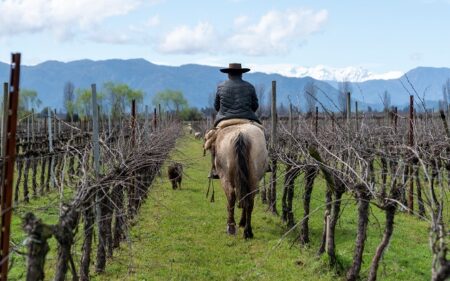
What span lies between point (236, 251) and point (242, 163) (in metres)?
1.44

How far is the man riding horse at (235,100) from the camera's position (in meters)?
10.0

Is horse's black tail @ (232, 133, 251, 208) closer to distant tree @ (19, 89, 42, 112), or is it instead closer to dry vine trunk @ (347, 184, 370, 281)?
dry vine trunk @ (347, 184, 370, 281)

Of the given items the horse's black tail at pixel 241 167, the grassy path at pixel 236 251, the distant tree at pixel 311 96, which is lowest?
the grassy path at pixel 236 251

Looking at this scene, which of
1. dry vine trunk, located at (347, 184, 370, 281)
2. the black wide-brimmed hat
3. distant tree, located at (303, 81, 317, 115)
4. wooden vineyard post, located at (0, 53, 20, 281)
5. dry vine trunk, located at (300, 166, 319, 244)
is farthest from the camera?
the black wide-brimmed hat

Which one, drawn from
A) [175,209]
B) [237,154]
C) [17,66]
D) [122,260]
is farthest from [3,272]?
[175,209]

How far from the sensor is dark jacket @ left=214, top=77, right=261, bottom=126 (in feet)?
32.9

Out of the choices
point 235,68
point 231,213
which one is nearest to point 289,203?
point 231,213

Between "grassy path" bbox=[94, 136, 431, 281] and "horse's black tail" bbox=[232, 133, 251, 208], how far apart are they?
0.64 m

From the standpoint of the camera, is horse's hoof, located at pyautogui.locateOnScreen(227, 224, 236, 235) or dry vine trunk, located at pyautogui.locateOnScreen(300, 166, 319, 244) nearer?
dry vine trunk, located at pyautogui.locateOnScreen(300, 166, 319, 244)

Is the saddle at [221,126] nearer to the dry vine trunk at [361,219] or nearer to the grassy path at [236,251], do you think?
the grassy path at [236,251]

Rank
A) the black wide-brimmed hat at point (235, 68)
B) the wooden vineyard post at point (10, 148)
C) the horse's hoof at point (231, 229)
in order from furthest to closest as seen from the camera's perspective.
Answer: the black wide-brimmed hat at point (235, 68) → the horse's hoof at point (231, 229) → the wooden vineyard post at point (10, 148)

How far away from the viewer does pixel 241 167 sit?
8984mm

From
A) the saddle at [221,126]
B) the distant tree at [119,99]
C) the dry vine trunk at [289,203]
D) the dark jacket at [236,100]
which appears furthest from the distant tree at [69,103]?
the dry vine trunk at [289,203]

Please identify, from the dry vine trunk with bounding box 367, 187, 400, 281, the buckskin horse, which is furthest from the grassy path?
the dry vine trunk with bounding box 367, 187, 400, 281
